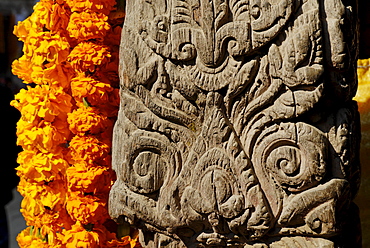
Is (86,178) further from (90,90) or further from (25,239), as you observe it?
(25,239)

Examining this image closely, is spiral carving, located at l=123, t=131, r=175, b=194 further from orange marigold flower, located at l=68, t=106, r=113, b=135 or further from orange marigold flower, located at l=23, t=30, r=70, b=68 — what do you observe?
orange marigold flower, located at l=23, t=30, r=70, b=68

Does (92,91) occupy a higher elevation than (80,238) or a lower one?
higher

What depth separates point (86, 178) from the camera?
7.53 ft

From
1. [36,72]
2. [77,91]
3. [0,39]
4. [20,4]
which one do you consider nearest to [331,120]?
[77,91]

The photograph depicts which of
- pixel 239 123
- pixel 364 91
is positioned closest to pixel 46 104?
pixel 239 123

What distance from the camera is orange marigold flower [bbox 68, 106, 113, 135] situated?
7.54ft

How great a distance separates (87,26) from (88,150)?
513mm

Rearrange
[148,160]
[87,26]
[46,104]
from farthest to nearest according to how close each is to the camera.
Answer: [46,104]
[87,26]
[148,160]

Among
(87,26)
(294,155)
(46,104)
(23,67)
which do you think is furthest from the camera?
(23,67)

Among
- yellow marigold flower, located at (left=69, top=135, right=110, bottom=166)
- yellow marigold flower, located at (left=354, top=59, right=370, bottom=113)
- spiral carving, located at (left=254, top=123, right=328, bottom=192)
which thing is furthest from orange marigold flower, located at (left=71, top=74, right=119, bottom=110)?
yellow marigold flower, located at (left=354, top=59, right=370, bottom=113)

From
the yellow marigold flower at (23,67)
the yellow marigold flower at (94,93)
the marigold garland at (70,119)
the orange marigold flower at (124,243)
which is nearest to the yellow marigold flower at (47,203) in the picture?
the marigold garland at (70,119)

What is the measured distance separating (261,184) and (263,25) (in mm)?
480

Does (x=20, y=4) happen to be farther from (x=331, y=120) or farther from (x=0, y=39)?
(x=331, y=120)

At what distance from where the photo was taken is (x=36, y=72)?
95.6 inches
